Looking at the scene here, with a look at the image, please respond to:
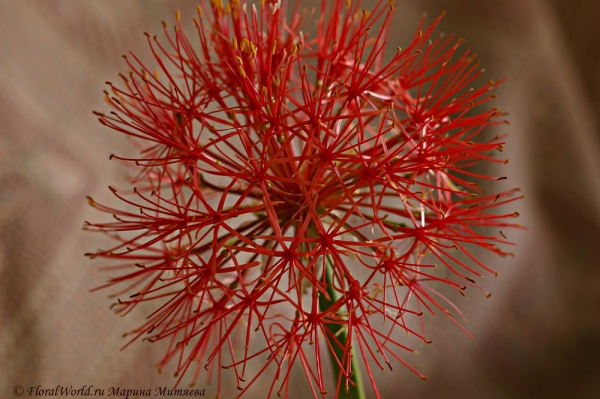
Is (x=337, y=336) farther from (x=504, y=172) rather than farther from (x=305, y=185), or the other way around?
(x=504, y=172)

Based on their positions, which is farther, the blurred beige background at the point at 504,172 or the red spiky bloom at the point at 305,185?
the blurred beige background at the point at 504,172

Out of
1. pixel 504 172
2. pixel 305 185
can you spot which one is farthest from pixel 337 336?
pixel 504 172

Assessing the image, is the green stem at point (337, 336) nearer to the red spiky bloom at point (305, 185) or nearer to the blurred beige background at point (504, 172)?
the red spiky bloom at point (305, 185)

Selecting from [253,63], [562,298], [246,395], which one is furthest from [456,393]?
[253,63]

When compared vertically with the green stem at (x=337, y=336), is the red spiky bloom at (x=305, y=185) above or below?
above

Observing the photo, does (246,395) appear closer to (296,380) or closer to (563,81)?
(296,380)

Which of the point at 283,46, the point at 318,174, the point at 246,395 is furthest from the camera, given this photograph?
the point at 246,395

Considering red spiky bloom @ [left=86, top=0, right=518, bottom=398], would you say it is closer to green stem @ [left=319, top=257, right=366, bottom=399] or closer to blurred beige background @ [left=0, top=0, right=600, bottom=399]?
green stem @ [left=319, top=257, right=366, bottom=399]

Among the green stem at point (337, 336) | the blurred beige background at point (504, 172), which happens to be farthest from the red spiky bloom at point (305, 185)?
the blurred beige background at point (504, 172)

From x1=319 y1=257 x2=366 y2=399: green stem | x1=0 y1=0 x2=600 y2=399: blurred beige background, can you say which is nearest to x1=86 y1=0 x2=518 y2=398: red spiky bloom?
x1=319 y1=257 x2=366 y2=399: green stem
